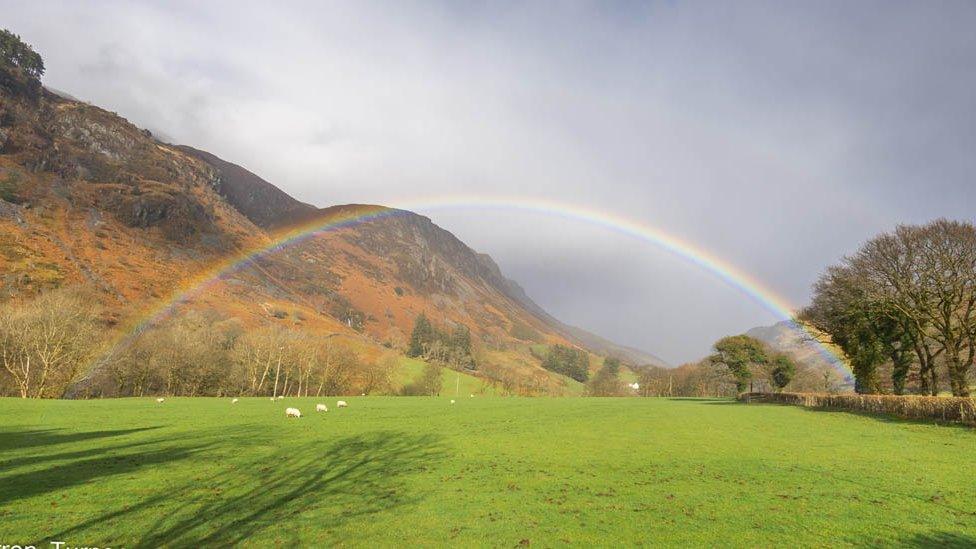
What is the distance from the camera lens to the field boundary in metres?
30.8

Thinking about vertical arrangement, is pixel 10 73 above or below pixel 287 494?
above

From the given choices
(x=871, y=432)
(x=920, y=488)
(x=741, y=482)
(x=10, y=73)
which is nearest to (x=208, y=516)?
(x=741, y=482)

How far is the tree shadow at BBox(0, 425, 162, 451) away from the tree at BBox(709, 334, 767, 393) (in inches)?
4018

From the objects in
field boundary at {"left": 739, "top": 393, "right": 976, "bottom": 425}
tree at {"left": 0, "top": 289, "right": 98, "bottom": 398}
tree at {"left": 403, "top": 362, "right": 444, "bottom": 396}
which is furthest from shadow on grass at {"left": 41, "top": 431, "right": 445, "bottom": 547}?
tree at {"left": 403, "top": 362, "right": 444, "bottom": 396}

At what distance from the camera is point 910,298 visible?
48156mm

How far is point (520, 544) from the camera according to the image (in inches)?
424

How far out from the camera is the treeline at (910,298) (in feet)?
147

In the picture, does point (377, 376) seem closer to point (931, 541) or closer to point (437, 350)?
point (437, 350)

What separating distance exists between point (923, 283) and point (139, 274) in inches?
8144

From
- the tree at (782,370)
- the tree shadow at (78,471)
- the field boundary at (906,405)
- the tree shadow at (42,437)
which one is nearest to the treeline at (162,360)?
the tree shadow at (42,437)

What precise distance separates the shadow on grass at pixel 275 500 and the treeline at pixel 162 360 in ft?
210

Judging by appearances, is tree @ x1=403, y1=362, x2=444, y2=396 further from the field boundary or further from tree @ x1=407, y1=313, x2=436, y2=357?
the field boundary

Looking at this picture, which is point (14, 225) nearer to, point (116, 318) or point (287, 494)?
point (116, 318)

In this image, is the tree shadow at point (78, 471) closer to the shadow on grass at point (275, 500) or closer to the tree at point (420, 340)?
the shadow on grass at point (275, 500)
